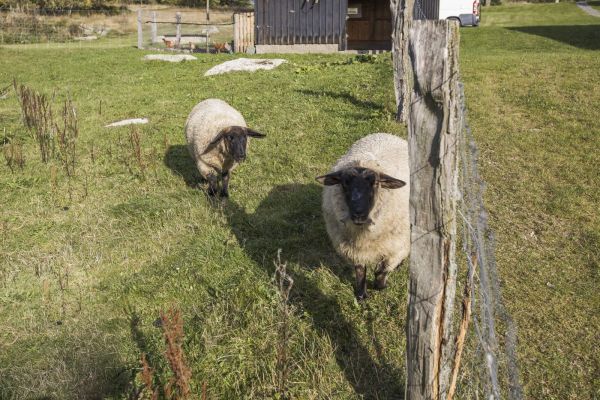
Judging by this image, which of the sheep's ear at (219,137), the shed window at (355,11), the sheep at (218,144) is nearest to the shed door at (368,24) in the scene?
the shed window at (355,11)

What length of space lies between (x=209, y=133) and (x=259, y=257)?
312cm

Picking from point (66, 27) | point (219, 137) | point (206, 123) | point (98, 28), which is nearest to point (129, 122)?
point (206, 123)

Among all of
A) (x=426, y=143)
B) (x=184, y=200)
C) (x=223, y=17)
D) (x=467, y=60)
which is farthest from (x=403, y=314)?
(x=223, y=17)

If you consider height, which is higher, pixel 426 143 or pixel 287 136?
pixel 426 143

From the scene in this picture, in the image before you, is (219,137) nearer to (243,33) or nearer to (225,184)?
(225,184)

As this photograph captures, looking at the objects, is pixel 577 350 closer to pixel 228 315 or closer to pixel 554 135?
pixel 228 315

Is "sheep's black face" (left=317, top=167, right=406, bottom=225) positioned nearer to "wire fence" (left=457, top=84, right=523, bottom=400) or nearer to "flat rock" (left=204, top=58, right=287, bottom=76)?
"wire fence" (left=457, top=84, right=523, bottom=400)

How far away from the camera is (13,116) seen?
12.3m

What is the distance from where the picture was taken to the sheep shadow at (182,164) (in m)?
8.29

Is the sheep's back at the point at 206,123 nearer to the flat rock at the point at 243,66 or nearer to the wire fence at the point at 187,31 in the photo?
the flat rock at the point at 243,66

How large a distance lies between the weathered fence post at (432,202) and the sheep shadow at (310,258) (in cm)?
69

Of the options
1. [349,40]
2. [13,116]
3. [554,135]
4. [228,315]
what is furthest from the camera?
[349,40]

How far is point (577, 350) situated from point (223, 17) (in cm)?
4559

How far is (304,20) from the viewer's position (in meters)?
23.3
